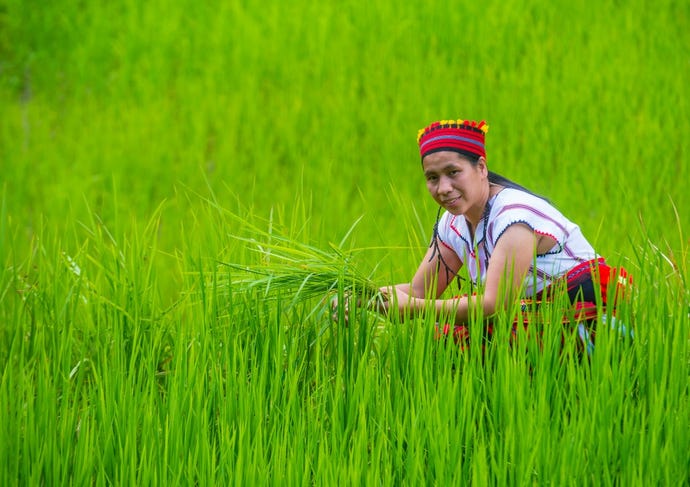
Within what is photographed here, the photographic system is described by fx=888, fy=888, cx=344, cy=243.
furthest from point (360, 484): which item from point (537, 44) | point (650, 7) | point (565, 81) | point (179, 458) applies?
point (650, 7)

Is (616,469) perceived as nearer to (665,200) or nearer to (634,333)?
(634,333)

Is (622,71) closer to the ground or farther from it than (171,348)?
farther from it

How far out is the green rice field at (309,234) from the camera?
1.76 m

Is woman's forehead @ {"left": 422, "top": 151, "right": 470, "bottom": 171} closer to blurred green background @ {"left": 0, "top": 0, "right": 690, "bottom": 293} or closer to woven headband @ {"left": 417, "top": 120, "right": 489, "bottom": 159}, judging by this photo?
woven headband @ {"left": 417, "top": 120, "right": 489, "bottom": 159}

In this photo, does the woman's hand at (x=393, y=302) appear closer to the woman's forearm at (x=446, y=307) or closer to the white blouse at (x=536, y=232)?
the woman's forearm at (x=446, y=307)

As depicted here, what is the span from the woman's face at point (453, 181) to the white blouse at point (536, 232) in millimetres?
72

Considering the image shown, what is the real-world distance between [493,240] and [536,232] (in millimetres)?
109

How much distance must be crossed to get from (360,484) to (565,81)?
3087mm

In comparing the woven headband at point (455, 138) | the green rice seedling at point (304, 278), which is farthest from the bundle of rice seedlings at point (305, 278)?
the woven headband at point (455, 138)

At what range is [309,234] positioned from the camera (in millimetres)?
2900

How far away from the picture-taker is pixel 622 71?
434 cm

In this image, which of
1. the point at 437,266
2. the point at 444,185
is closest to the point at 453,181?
the point at 444,185

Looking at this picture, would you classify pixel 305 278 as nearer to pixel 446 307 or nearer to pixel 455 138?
pixel 446 307

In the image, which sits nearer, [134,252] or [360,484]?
[360,484]
